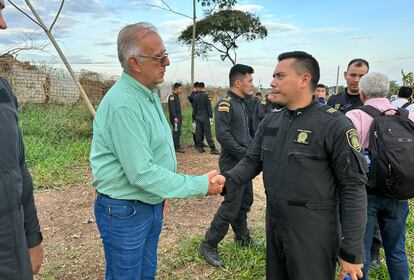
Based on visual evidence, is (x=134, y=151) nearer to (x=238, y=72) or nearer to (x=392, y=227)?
(x=392, y=227)

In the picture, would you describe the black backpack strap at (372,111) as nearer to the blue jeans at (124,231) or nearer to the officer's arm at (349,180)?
the officer's arm at (349,180)

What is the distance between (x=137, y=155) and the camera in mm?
1893

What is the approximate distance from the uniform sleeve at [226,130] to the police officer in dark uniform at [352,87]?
1.14 m

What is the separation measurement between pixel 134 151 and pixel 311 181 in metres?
1.00

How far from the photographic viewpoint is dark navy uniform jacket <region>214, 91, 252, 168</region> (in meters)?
3.91

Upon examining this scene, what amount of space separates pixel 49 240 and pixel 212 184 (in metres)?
2.65

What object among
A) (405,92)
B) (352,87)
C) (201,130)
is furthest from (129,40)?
(201,130)

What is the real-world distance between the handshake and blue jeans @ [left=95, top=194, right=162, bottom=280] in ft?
1.13

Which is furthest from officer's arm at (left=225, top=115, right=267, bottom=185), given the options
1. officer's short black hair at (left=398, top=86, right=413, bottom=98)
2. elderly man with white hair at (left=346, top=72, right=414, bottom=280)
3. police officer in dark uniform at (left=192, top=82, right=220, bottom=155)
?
police officer in dark uniform at (left=192, top=82, right=220, bottom=155)

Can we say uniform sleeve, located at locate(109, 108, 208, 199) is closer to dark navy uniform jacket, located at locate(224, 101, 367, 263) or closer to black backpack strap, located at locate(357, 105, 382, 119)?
dark navy uniform jacket, located at locate(224, 101, 367, 263)

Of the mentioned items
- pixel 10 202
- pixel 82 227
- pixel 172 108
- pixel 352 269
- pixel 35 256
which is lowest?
pixel 82 227

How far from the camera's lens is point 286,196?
216 centimetres

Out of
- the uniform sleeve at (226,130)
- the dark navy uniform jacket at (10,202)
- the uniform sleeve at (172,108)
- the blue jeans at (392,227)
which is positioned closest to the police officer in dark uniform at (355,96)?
the blue jeans at (392,227)

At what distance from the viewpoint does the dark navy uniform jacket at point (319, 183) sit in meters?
2.02
